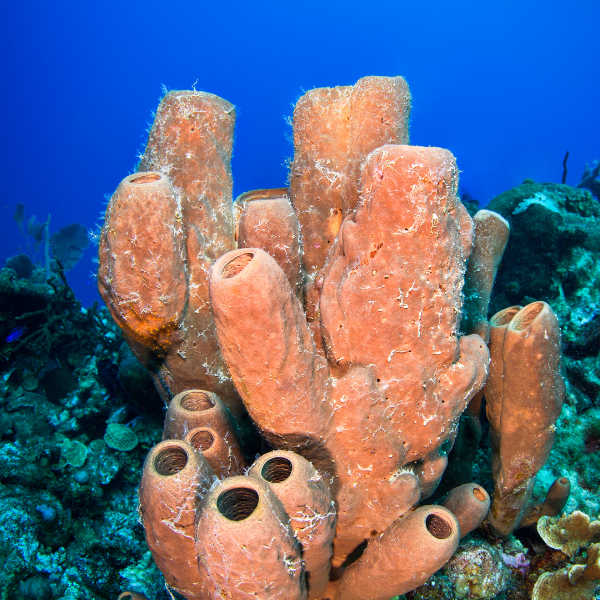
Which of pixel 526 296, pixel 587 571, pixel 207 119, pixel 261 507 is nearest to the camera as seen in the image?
pixel 261 507

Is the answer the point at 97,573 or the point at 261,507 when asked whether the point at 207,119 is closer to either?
the point at 261,507

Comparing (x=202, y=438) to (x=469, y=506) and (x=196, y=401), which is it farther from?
(x=469, y=506)

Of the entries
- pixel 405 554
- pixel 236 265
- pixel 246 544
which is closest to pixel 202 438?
pixel 246 544

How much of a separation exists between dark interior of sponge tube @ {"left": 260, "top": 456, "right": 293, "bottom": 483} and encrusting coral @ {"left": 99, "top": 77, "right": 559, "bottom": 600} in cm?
1

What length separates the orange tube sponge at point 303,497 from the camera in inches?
57.2

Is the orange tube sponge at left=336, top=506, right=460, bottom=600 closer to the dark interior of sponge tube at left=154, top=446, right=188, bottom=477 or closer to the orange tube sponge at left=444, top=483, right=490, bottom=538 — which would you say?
the orange tube sponge at left=444, top=483, right=490, bottom=538

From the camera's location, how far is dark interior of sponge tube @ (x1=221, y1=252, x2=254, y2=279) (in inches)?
58.2

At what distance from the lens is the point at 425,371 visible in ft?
6.05

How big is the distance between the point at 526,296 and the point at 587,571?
3.64m

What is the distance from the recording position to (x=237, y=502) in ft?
4.58

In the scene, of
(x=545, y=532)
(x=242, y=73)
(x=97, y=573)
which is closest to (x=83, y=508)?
(x=97, y=573)

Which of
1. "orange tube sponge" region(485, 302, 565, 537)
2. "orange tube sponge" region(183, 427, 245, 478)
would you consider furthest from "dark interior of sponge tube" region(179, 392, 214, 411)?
"orange tube sponge" region(485, 302, 565, 537)

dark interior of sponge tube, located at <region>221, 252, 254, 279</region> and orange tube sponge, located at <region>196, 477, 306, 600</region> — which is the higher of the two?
dark interior of sponge tube, located at <region>221, 252, 254, 279</region>

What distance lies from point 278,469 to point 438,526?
0.88 m
